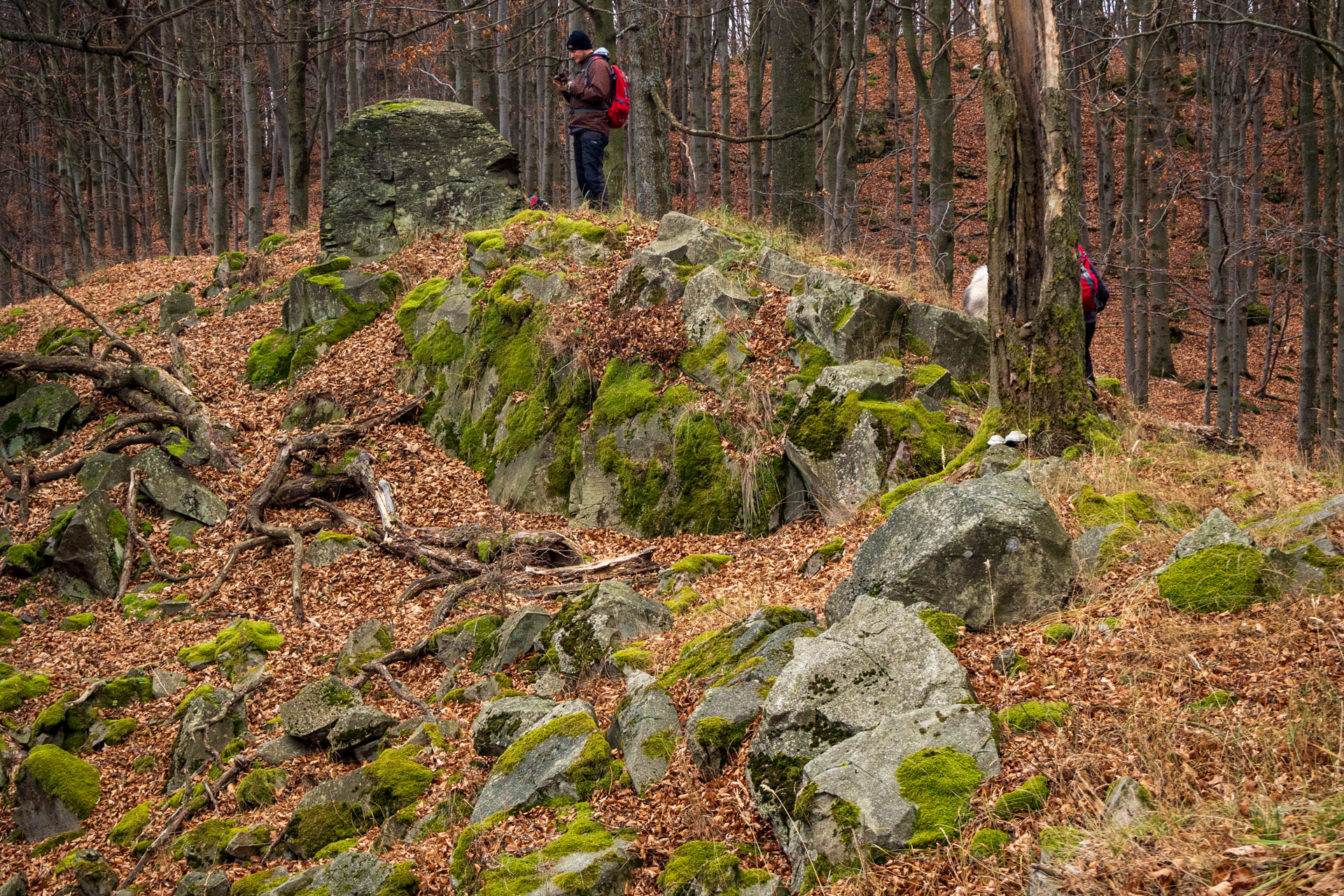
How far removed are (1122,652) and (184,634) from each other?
774cm

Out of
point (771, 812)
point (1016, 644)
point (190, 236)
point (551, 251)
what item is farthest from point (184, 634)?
point (190, 236)

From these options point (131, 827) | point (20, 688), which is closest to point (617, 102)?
point (20, 688)

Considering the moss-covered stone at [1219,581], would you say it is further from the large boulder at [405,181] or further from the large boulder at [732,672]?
the large boulder at [405,181]

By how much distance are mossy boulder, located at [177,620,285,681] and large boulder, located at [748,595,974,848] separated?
5.14 metres

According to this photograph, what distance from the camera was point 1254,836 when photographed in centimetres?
267

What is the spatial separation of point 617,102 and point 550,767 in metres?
9.37

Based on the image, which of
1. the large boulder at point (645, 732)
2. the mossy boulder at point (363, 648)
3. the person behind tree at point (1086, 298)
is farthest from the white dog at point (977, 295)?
the mossy boulder at point (363, 648)

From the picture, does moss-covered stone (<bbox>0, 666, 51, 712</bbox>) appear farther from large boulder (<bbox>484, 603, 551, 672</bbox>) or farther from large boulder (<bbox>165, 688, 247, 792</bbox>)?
large boulder (<bbox>484, 603, 551, 672</bbox>)

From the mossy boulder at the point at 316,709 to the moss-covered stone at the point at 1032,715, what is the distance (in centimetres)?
454

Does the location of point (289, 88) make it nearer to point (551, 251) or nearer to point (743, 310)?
point (551, 251)

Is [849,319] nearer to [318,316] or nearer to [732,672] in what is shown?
[732,672]

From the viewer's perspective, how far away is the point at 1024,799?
11.0 ft

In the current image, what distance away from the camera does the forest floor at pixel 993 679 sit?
287 cm

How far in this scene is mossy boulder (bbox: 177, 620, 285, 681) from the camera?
7527 millimetres
